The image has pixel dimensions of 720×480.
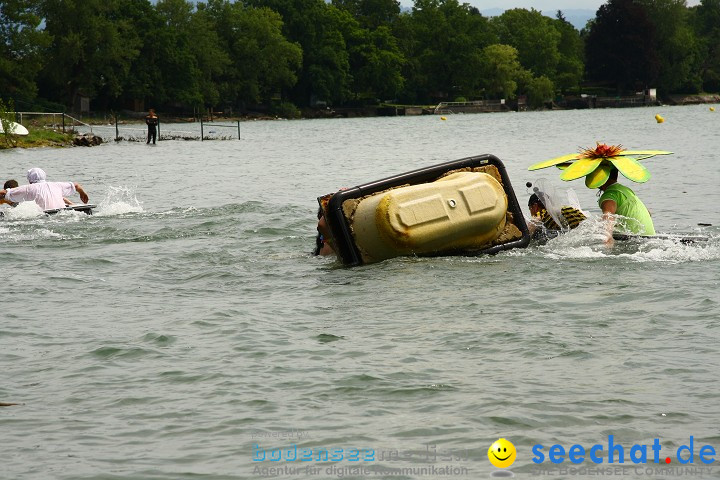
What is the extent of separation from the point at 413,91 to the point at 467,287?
462 ft

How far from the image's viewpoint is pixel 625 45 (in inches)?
5694

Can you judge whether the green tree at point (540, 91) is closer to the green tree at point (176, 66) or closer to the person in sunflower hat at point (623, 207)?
the green tree at point (176, 66)

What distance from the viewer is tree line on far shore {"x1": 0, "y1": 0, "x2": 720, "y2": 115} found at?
322 feet

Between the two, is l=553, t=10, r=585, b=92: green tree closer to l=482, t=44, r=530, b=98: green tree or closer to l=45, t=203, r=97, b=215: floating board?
l=482, t=44, r=530, b=98: green tree

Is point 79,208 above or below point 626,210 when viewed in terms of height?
below

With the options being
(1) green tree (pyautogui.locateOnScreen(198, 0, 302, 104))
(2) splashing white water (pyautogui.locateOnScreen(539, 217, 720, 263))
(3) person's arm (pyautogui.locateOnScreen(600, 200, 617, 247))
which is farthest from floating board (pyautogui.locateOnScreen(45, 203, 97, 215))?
(1) green tree (pyautogui.locateOnScreen(198, 0, 302, 104))

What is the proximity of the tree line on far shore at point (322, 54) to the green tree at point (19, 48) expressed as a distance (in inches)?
4.5

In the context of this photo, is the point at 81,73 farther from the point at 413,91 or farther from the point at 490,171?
the point at 490,171

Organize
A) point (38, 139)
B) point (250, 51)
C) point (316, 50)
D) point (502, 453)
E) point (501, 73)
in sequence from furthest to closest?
point (501, 73) → point (316, 50) → point (250, 51) → point (38, 139) → point (502, 453)

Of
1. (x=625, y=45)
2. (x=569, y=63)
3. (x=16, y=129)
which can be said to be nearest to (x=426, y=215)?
(x=16, y=129)

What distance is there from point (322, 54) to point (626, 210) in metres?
126

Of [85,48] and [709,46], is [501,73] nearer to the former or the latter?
[709,46]

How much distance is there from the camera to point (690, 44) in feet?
501

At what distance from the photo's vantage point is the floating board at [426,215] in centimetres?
1245
